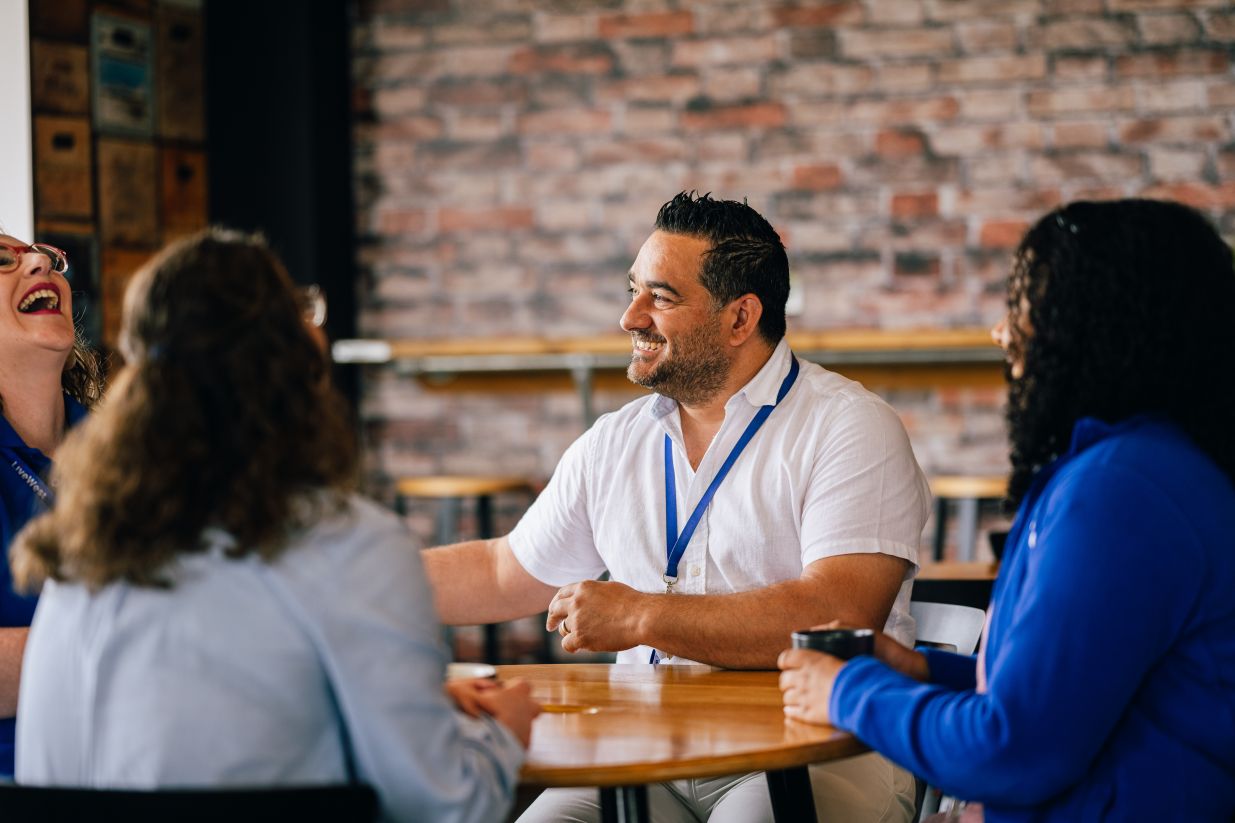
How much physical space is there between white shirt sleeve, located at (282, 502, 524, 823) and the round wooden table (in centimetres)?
15

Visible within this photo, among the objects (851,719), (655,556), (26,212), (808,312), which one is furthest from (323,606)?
(808,312)

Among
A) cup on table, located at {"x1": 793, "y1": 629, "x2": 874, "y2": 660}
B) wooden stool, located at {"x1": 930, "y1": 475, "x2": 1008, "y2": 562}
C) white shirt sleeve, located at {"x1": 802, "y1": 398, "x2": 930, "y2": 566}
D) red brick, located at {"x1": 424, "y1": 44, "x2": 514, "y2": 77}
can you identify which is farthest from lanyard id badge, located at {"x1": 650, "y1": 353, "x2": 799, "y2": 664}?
red brick, located at {"x1": 424, "y1": 44, "x2": 514, "y2": 77}

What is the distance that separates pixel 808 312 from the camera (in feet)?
15.9

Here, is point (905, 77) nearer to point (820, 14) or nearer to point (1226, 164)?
point (820, 14)

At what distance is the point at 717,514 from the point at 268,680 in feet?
3.23

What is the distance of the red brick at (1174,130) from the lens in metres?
4.57

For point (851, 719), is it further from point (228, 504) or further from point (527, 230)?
point (527, 230)

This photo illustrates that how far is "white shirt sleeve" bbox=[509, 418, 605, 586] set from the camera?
209 centimetres

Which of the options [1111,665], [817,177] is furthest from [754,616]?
[817,177]

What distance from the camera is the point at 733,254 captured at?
2.13 m

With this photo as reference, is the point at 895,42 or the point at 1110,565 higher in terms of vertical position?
the point at 895,42

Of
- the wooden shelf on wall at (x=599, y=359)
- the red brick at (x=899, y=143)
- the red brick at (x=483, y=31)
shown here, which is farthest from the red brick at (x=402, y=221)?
the red brick at (x=899, y=143)

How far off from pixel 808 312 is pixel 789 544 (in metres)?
3.03

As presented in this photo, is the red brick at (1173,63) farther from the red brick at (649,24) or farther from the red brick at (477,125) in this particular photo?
the red brick at (477,125)
